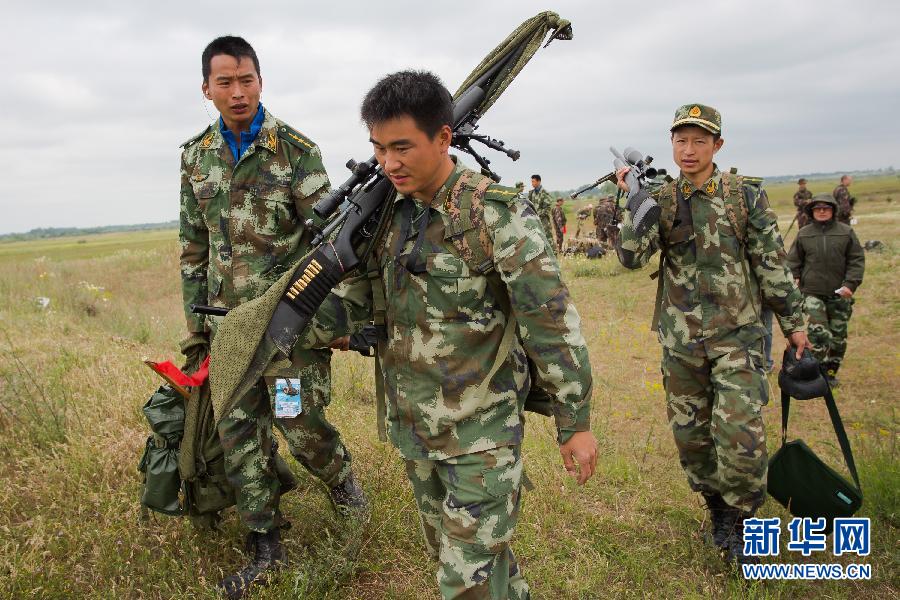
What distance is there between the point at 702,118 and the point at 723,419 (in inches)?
67.8

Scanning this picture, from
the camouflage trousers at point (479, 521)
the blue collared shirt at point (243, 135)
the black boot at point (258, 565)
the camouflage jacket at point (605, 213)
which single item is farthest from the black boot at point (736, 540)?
the camouflage jacket at point (605, 213)

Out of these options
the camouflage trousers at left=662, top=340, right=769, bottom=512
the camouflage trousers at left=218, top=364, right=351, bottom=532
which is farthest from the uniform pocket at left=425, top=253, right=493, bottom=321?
the camouflage trousers at left=662, top=340, right=769, bottom=512

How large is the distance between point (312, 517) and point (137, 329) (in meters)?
5.55

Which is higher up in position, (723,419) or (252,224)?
(252,224)

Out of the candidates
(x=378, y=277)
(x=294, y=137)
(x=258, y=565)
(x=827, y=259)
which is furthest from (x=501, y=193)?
(x=827, y=259)

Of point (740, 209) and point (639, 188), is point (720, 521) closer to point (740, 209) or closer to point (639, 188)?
point (740, 209)

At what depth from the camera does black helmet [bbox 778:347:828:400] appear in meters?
3.40

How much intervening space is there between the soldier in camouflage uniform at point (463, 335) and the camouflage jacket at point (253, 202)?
1.02m

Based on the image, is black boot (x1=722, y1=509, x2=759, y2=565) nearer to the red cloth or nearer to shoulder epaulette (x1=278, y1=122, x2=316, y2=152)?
the red cloth

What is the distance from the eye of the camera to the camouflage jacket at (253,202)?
317 centimetres

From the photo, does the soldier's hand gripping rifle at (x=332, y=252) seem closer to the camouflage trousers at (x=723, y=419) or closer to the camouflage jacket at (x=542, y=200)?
the camouflage trousers at (x=723, y=419)

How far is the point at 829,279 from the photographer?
6805 millimetres

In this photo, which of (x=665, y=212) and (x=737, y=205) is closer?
(x=737, y=205)

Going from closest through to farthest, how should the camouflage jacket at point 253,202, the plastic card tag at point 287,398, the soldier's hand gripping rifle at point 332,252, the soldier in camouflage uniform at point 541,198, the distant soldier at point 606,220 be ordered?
the soldier's hand gripping rifle at point 332,252, the plastic card tag at point 287,398, the camouflage jacket at point 253,202, the soldier in camouflage uniform at point 541,198, the distant soldier at point 606,220
